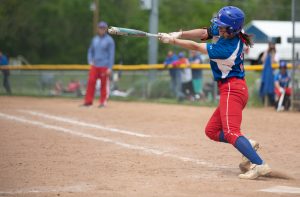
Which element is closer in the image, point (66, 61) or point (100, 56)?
point (100, 56)

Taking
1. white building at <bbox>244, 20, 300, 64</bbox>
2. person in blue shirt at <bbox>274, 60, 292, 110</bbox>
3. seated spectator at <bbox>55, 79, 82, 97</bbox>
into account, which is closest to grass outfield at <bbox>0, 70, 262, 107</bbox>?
seated spectator at <bbox>55, 79, 82, 97</bbox>

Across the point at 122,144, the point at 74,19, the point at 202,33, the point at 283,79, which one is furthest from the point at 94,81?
the point at 74,19

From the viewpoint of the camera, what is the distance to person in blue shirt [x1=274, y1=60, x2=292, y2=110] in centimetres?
1709

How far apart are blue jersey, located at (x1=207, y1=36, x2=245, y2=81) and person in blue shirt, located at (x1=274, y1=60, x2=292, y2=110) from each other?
9325mm

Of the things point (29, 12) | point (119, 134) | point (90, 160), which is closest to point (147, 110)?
point (119, 134)

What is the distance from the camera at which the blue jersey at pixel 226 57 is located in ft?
25.3

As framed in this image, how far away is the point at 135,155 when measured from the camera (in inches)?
375

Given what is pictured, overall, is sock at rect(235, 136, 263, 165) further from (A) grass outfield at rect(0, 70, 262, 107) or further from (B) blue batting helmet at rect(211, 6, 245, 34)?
(A) grass outfield at rect(0, 70, 262, 107)

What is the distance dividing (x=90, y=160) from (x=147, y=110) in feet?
27.7

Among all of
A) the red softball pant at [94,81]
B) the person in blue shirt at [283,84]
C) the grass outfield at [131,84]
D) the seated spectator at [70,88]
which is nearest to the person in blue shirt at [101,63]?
the red softball pant at [94,81]

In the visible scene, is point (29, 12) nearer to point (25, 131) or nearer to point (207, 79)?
point (207, 79)

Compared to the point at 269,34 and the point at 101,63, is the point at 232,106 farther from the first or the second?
the point at 269,34

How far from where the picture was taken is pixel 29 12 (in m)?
52.8

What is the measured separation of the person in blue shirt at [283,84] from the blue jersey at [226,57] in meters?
9.32
